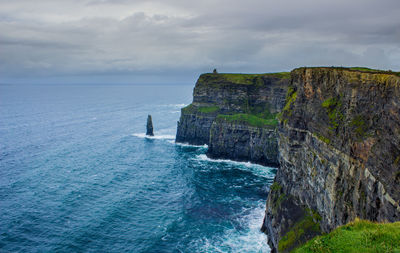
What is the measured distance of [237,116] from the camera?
107 m

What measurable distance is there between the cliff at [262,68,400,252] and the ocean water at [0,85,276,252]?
10736 millimetres

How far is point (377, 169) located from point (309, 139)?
17.4 meters

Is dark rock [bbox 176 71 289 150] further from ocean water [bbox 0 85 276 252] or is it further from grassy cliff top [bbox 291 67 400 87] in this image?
grassy cliff top [bbox 291 67 400 87]

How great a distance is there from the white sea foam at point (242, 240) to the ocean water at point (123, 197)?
17 centimetres

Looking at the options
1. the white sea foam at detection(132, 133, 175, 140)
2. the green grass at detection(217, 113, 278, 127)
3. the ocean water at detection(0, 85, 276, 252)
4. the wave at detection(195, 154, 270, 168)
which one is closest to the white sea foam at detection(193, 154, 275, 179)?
the wave at detection(195, 154, 270, 168)

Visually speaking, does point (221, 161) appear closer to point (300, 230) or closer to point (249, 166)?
point (249, 166)

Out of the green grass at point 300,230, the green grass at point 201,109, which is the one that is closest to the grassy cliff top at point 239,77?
the green grass at point 201,109

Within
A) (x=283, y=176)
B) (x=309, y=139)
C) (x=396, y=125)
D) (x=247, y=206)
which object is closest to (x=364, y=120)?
(x=396, y=125)

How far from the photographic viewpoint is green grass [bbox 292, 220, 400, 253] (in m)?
18.0

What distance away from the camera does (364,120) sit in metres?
30.2

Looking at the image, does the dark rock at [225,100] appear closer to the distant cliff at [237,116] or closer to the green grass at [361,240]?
the distant cliff at [237,116]

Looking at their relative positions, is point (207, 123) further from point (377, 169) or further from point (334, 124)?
point (377, 169)

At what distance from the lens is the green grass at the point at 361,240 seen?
17984 millimetres

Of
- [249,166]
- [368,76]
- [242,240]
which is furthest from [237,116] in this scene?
[368,76]
